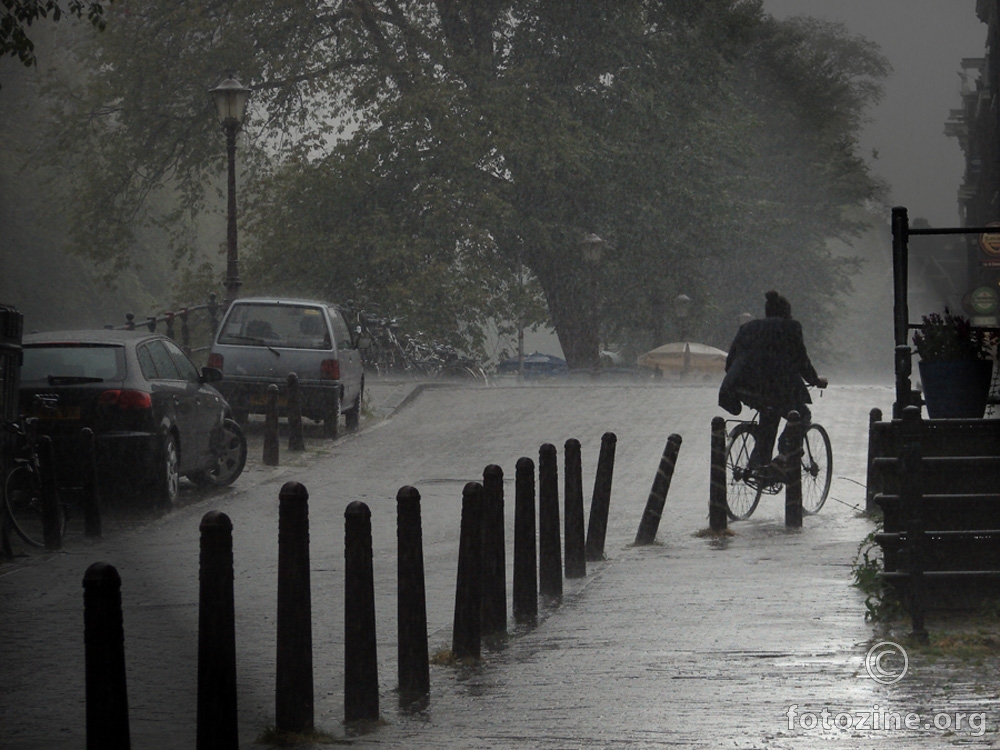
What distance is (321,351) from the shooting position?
2061 centimetres

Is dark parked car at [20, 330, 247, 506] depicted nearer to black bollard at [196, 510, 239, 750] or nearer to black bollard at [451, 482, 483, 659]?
black bollard at [451, 482, 483, 659]

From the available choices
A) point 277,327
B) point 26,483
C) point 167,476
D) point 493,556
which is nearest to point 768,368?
point 167,476

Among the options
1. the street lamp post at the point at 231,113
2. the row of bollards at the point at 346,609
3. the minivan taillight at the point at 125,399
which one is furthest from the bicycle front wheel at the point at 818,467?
the street lamp post at the point at 231,113

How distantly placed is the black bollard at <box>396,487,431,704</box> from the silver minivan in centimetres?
1378

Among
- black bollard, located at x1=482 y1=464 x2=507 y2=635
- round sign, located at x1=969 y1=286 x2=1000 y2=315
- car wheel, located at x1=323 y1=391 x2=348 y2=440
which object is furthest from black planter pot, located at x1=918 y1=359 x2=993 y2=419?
round sign, located at x1=969 y1=286 x2=1000 y2=315

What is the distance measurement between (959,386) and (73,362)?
26.7ft

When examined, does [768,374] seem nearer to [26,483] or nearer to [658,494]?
[658,494]

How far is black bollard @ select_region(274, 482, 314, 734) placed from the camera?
18.7ft

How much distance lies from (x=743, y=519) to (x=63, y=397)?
223 inches

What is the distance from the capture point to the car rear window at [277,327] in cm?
2056

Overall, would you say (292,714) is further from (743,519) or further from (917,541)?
(743,519)

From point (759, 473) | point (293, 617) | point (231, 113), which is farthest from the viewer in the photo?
point (231, 113)

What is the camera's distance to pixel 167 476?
1434 centimetres

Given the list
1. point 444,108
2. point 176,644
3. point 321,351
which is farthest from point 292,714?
→ point 444,108
